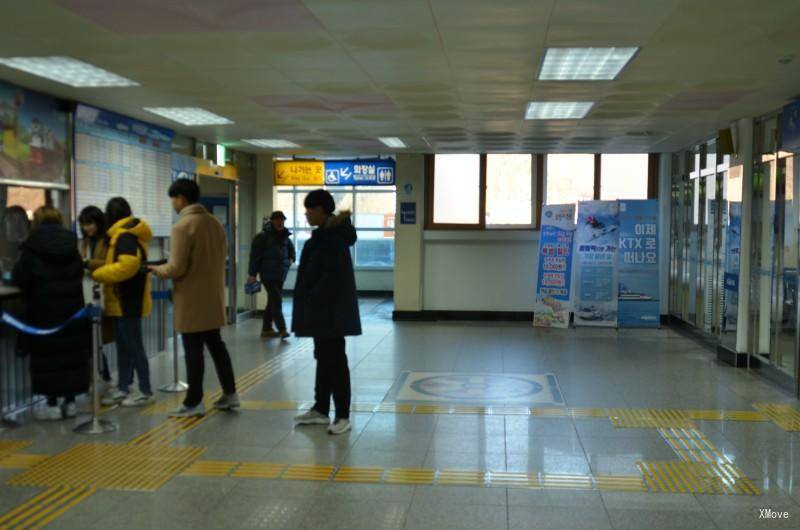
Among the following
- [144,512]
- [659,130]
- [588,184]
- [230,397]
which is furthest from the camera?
[588,184]

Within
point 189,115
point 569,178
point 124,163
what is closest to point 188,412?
point 124,163

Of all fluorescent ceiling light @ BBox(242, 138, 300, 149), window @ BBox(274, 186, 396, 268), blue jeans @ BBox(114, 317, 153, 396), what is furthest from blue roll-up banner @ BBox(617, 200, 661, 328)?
blue jeans @ BBox(114, 317, 153, 396)

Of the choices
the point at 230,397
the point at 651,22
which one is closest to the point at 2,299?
the point at 230,397

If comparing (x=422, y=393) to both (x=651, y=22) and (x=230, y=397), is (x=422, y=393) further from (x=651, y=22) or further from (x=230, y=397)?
(x=651, y=22)

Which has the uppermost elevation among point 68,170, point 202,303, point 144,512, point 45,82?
point 45,82

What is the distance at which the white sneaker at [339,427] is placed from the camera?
5043 mm

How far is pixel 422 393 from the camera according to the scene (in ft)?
20.9

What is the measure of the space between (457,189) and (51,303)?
7.67m

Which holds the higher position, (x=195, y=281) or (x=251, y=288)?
(x=195, y=281)

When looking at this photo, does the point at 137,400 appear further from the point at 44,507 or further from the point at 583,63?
the point at 583,63

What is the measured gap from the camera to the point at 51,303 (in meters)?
5.24

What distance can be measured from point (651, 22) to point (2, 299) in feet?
14.8

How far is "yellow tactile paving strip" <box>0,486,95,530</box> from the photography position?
11.6ft

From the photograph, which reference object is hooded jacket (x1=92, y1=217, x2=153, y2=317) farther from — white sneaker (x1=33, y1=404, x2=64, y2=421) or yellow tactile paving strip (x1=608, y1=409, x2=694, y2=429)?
yellow tactile paving strip (x1=608, y1=409, x2=694, y2=429)
